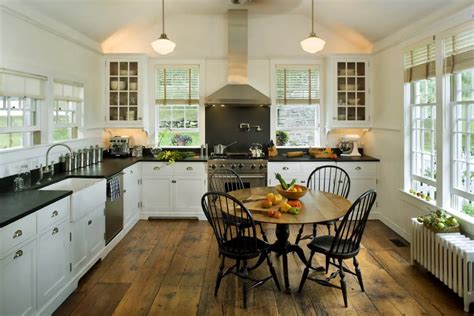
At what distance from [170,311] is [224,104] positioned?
346cm

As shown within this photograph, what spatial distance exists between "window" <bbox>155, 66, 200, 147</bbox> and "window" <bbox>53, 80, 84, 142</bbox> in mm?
1386

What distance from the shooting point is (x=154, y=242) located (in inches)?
181

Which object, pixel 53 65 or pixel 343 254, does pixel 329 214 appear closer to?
pixel 343 254

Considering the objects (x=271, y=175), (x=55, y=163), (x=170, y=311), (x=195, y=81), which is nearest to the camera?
(x=170, y=311)

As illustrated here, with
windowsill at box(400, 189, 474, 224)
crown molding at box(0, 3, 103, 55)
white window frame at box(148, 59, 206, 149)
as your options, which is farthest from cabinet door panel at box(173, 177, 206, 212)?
windowsill at box(400, 189, 474, 224)

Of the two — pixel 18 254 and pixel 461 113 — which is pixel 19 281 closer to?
pixel 18 254

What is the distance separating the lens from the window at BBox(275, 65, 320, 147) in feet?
19.9

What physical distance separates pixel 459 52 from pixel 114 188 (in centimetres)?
395

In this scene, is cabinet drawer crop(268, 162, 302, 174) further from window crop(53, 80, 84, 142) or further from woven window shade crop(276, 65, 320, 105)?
window crop(53, 80, 84, 142)

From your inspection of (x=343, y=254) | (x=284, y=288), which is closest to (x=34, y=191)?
(x=284, y=288)

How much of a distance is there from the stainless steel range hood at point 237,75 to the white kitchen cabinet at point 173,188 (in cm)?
108

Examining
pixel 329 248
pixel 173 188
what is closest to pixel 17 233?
pixel 329 248

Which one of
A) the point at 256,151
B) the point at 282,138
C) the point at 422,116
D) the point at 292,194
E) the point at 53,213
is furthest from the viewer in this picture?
the point at 282,138

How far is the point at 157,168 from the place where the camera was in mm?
5574
